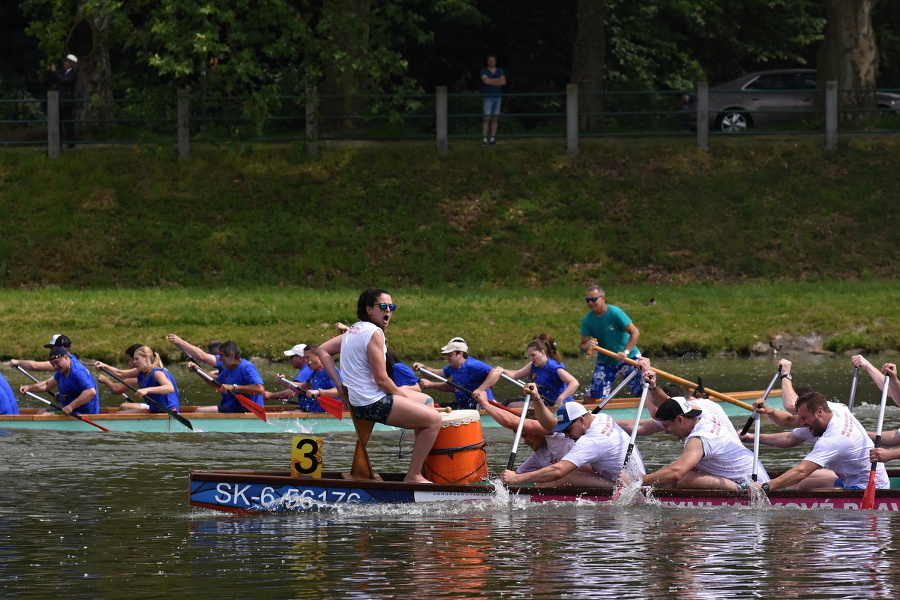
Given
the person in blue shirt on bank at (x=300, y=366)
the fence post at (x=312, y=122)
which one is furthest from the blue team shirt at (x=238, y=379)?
the fence post at (x=312, y=122)

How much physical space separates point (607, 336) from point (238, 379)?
4.52 m

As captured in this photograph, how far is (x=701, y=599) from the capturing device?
9789 millimetres

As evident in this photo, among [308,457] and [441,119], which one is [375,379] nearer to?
[308,457]

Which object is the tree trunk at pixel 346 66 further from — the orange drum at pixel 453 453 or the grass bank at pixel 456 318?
the orange drum at pixel 453 453

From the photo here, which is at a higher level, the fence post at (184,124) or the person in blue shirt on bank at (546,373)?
the fence post at (184,124)

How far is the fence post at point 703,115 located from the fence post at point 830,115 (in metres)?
2.47

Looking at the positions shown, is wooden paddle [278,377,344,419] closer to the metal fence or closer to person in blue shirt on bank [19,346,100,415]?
person in blue shirt on bank [19,346,100,415]

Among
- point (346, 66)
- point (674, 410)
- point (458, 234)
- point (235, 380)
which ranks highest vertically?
point (346, 66)

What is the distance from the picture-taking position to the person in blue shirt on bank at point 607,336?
18.4 m

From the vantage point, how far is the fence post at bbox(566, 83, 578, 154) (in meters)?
31.9

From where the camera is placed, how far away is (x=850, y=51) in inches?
1308

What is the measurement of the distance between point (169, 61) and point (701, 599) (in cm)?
2139

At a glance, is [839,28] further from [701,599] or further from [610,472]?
[701,599]


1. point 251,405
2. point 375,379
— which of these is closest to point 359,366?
point 375,379
